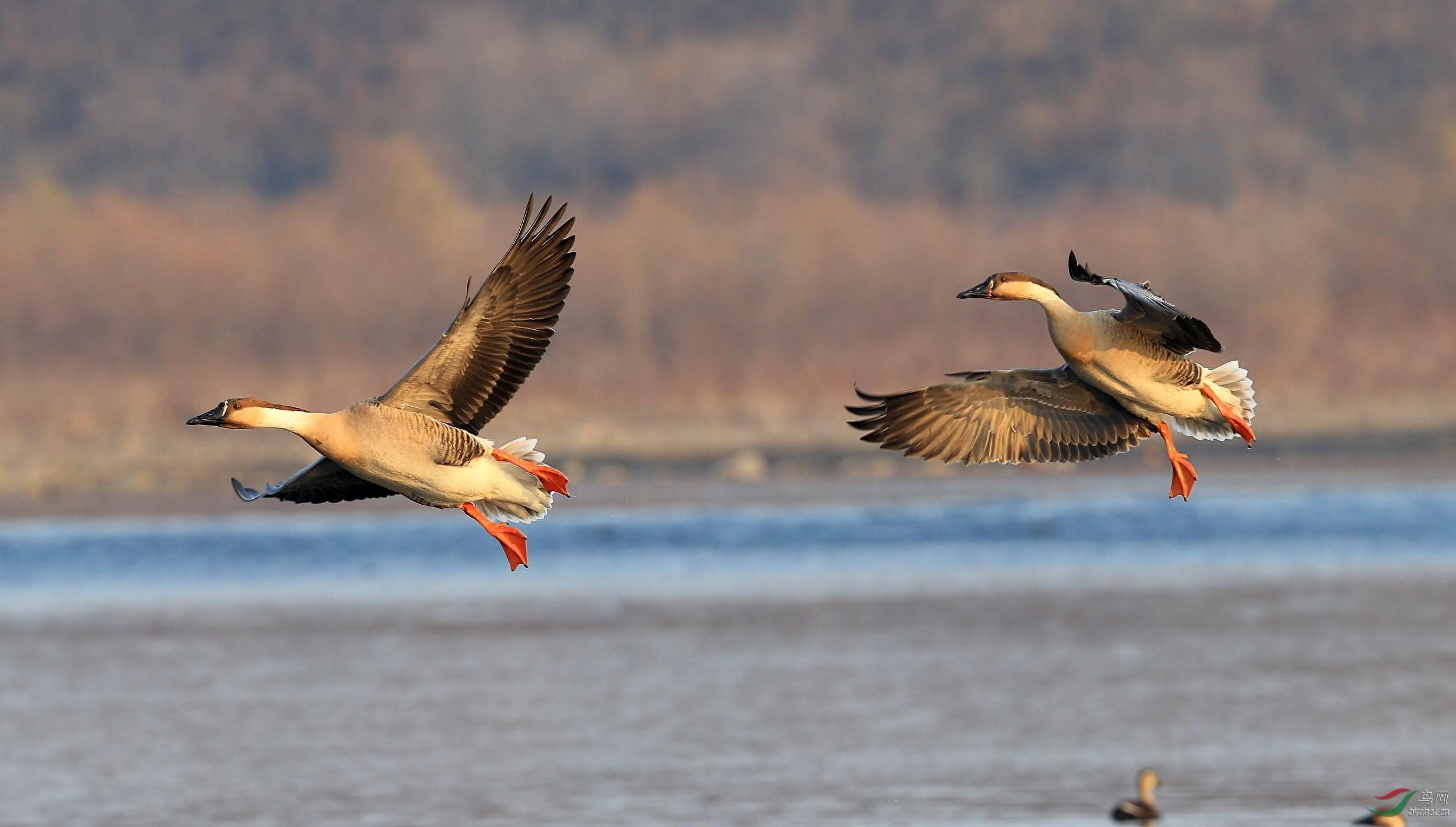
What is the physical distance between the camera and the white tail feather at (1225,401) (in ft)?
39.8

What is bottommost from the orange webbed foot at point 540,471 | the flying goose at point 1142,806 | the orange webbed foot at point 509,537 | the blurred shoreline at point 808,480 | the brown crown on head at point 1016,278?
the flying goose at point 1142,806

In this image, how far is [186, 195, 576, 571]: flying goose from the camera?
36.5 feet

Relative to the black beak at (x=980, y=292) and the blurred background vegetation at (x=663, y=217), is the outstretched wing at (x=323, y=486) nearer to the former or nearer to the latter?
the black beak at (x=980, y=292)

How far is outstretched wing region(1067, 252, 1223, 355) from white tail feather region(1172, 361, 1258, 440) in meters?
0.59

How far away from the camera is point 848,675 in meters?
29.5

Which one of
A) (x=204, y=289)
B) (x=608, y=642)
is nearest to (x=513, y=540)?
(x=608, y=642)

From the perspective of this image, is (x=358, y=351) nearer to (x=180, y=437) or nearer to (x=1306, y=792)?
(x=180, y=437)

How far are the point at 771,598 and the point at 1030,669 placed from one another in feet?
22.3

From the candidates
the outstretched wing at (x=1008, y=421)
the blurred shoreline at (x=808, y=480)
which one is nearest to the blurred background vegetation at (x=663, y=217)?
the blurred shoreline at (x=808, y=480)

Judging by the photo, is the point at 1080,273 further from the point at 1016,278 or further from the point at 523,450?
the point at 523,450

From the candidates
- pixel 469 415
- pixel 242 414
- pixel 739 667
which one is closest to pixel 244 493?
pixel 242 414

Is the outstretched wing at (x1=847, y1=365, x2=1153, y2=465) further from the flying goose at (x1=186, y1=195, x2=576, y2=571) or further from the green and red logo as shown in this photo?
the green and red logo

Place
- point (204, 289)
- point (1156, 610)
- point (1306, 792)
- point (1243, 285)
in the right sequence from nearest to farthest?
point (1306, 792), point (1156, 610), point (1243, 285), point (204, 289)

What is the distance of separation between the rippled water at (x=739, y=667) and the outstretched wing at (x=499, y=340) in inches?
380
